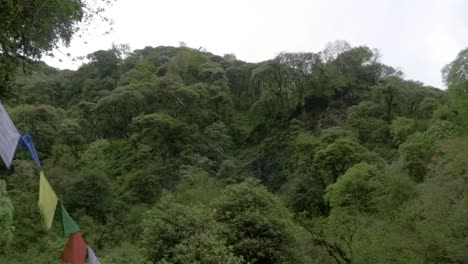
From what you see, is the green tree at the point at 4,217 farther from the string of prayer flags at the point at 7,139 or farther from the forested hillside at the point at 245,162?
the string of prayer flags at the point at 7,139

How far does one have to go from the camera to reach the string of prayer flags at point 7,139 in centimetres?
358

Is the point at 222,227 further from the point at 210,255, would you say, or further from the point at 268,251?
the point at 210,255

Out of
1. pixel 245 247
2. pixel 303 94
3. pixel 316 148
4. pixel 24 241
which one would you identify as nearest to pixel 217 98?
pixel 303 94

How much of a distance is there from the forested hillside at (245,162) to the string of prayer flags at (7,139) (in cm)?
243

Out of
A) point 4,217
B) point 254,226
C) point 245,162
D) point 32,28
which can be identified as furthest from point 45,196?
point 245,162

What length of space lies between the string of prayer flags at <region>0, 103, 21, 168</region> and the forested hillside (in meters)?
2.43

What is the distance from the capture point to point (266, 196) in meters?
13.9

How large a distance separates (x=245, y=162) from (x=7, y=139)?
30279mm

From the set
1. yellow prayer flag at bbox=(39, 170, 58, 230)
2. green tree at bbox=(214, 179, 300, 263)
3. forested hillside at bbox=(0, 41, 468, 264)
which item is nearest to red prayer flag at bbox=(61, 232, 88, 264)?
yellow prayer flag at bbox=(39, 170, 58, 230)

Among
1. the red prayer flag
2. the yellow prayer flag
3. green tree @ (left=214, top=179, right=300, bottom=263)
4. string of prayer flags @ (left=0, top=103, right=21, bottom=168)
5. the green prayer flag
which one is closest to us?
string of prayer flags @ (left=0, top=103, right=21, bottom=168)

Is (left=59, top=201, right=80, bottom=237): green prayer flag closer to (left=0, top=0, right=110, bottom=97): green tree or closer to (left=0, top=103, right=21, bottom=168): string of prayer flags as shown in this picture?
(left=0, top=103, right=21, bottom=168): string of prayer flags

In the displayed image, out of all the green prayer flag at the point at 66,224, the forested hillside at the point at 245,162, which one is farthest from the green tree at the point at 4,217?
the green prayer flag at the point at 66,224

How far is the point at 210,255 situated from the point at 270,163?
2302cm

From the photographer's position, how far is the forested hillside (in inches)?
515
